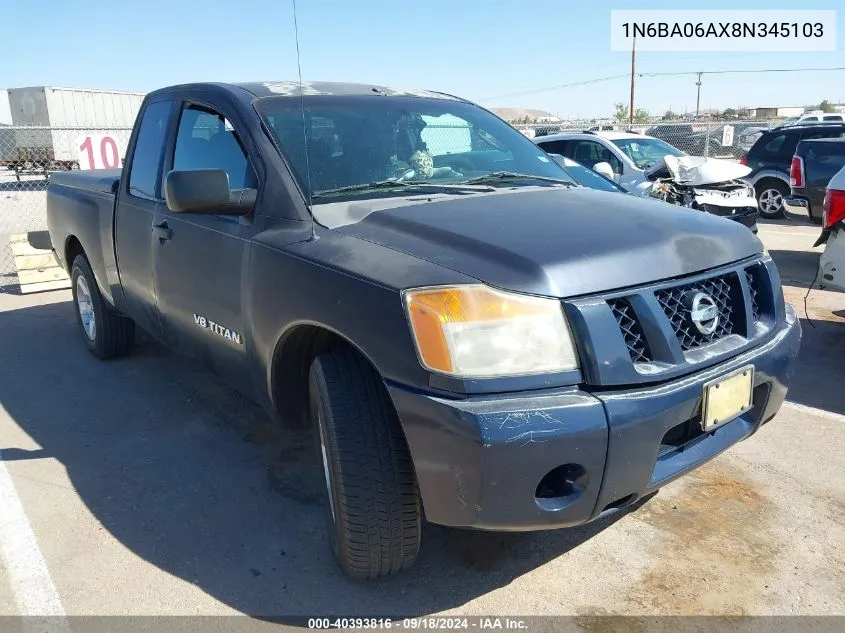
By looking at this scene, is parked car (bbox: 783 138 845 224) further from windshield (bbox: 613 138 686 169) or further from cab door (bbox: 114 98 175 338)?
cab door (bbox: 114 98 175 338)

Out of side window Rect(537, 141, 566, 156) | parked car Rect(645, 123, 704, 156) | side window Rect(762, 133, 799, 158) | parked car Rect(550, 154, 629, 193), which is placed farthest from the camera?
parked car Rect(645, 123, 704, 156)

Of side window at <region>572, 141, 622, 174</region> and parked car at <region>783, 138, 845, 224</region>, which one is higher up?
side window at <region>572, 141, 622, 174</region>

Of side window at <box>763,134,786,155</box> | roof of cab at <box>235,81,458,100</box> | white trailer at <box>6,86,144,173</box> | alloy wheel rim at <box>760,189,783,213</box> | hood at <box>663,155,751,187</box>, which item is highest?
white trailer at <box>6,86,144,173</box>

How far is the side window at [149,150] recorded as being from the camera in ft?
13.4

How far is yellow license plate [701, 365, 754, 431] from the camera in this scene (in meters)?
2.36

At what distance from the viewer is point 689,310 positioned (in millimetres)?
2396

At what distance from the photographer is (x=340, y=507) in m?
2.49

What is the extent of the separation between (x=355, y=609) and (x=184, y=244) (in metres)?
1.91

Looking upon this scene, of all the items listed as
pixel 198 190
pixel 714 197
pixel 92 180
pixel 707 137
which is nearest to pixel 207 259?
pixel 198 190

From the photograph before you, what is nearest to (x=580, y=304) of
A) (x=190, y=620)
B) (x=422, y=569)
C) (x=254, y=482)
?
(x=422, y=569)

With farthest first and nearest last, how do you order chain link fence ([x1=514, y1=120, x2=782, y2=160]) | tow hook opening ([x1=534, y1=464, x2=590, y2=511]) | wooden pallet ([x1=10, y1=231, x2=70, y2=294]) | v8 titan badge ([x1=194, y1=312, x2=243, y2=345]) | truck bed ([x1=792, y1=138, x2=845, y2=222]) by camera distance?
1. chain link fence ([x1=514, y1=120, x2=782, y2=160])
2. truck bed ([x1=792, y1=138, x2=845, y2=222])
3. wooden pallet ([x1=10, y1=231, x2=70, y2=294])
4. v8 titan badge ([x1=194, y1=312, x2=243, y2=345])
5. tow hook opening ([x1=534, y1=464, x2=590, y2=511])

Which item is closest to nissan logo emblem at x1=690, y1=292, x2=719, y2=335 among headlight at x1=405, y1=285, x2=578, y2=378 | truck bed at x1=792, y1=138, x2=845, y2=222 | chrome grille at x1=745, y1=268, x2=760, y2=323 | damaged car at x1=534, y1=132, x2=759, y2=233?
chrome grille at x1=745, y1=268, x2=760, y2=323

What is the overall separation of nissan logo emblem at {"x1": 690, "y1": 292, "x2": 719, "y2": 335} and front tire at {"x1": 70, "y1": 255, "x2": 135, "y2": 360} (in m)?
4.17

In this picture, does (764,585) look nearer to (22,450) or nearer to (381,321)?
(381,321)
